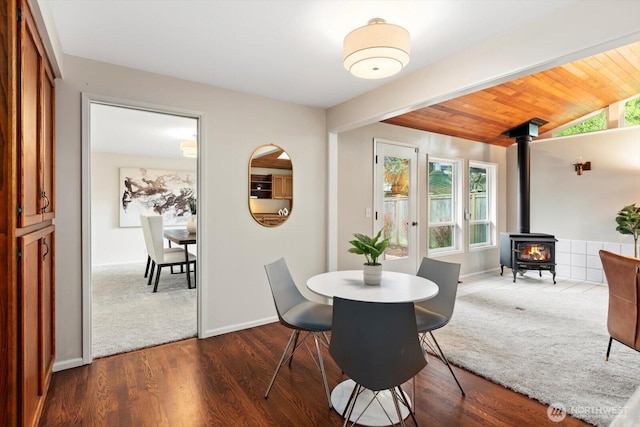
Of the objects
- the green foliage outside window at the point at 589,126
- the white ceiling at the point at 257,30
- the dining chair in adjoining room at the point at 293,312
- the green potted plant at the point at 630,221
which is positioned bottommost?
the dining chair in adjoining room at the point at 293,312

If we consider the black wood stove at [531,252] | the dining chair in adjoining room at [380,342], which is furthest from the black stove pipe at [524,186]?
the dining chair in adjoining room at [380,342]

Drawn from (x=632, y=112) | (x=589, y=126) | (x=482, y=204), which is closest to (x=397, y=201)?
(x=482, y=204)

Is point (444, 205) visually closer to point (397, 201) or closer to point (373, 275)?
point (397, 201)

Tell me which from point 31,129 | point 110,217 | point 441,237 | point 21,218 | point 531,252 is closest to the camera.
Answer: point 21,218

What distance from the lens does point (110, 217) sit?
6.60 m

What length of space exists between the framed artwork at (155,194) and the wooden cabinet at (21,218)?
5.18m

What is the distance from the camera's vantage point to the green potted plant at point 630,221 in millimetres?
4426

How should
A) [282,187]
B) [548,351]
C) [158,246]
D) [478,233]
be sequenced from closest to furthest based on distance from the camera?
1. [548,351]
2. [282,187]
3. [158,246]
4. [478,233]

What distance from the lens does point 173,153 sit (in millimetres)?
6727

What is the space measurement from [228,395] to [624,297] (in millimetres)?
2781

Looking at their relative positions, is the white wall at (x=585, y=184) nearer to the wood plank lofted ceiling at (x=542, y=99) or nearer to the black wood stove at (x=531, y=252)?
the wood plank lofted ceiling at (x=542, y=99)

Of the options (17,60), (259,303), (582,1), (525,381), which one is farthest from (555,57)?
(259,303)

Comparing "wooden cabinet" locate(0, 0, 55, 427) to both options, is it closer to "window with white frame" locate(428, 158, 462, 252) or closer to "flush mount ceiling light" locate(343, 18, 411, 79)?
"flush mount ceiling light" locate(343, 18, 411, 79)

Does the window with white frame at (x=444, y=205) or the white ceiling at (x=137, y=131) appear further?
the window with white frame at (x=444, y=205)
